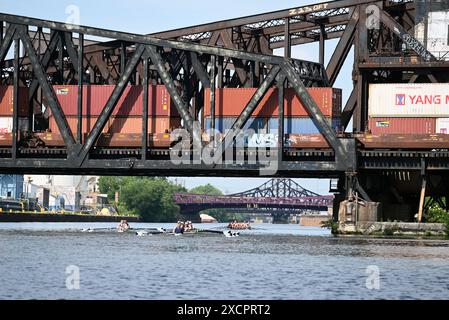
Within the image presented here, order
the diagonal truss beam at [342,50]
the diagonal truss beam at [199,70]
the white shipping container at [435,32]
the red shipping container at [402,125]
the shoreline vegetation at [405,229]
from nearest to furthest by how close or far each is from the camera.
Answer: the shoreline vegetation at [405,229], the red shipping container at [402,125], the diagonal truss beam at [342,50], the diagonal truss beam at [199,70], the white shipping container at [435,32]

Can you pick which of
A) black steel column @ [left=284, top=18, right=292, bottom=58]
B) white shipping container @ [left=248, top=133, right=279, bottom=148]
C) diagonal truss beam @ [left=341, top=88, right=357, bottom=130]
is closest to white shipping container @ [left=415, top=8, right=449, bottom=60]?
diagonal truss beam @ [left=341, top=88, right=357, bottom=130]

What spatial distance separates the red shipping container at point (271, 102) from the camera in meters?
111

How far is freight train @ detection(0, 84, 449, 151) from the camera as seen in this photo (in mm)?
108250

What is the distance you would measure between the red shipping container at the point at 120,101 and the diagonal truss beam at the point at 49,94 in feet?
7.79

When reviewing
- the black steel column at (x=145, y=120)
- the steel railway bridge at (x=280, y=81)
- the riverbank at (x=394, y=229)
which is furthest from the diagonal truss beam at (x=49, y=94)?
the riverbank at (x=394, y=229)

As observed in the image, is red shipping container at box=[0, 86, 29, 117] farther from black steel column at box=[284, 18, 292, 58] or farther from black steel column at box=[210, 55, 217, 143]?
black steel column at box=[284, 18, 292, 58]

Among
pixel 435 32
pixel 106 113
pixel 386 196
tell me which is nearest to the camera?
pixel 106 113

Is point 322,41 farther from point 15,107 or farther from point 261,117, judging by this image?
point 15,107

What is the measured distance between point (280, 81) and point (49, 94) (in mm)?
24356

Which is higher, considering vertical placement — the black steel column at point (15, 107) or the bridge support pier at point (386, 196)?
the black steel column at point (15, 107)

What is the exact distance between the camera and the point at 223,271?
6194 cm

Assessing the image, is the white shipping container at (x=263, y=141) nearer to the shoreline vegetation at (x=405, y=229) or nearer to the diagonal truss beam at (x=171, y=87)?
the diagonal truss beam at (x=171, y=87)

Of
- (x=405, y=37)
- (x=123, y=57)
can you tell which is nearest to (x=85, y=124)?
(x=123, y=57)
